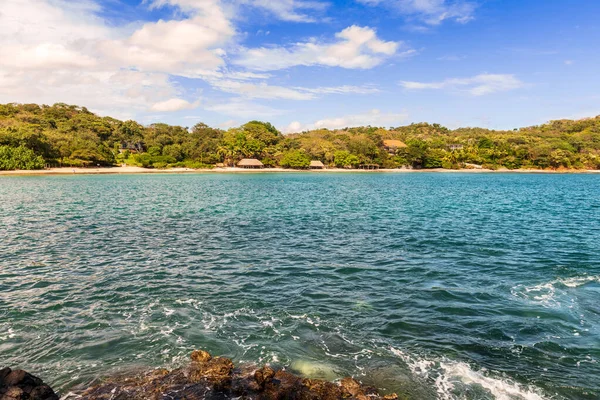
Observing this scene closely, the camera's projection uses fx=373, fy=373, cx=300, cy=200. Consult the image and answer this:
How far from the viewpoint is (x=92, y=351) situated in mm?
11305

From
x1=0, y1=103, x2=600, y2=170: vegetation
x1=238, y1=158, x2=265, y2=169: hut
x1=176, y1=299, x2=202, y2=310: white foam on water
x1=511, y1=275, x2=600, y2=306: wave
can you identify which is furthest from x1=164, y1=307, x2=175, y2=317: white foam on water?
x1=238, y1=158, x2=265, y2=169: hut

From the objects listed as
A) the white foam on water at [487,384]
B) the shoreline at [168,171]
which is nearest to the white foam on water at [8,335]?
the white foam on water at [487,384]

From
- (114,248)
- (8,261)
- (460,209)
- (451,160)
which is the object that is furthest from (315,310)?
(451,160)

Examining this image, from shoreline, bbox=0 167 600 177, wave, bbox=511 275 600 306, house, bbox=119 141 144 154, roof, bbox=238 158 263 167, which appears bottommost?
wave, bbox=511 275 600 306

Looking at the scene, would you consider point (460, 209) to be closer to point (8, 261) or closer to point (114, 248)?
point (114, 248)

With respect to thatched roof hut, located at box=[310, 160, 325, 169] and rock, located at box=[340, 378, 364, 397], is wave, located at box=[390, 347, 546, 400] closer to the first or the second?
rock, located at box=[340, 378, 364, 397]

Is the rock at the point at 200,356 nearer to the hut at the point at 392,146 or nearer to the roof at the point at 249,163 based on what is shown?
the roof at the point at 249,163

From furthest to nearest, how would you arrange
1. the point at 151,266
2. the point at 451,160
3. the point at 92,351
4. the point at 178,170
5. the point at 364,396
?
1. the point at 451,160
2. the point at 178,170
3. the point at 151,266
4. the point at 92,351
5. the point at 364,396

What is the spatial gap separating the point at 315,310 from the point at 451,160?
16947 cm

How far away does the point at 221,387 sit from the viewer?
29.6 ft

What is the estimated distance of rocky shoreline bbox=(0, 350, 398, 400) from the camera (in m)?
8.66

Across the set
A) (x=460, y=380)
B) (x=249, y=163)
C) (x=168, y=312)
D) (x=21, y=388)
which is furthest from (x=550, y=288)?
(x=249, y=163)

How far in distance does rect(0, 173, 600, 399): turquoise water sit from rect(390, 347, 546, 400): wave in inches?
1.9

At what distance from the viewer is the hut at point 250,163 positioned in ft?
498
